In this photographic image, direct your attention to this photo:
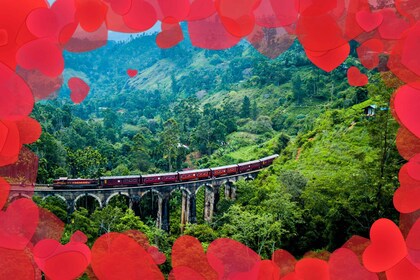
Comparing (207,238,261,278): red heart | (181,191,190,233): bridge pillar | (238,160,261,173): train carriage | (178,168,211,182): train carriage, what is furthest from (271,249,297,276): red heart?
(238,160,261,173): train carriage

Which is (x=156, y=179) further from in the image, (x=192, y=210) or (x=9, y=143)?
(x=9, y=143)

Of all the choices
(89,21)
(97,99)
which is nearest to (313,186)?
(89,21)

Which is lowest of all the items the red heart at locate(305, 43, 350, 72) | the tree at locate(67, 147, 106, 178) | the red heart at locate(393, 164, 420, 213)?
the tree at locate(67, 147, 106, 178)

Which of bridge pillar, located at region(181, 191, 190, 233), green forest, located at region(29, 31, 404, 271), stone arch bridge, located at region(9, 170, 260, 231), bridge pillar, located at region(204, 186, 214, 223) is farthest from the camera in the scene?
bridge pillar, located at region(204, 186, 214, 223)

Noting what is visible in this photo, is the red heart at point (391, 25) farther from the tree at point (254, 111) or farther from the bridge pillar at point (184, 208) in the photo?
the tree at point (254, 111)

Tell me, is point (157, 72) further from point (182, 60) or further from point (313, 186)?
point (313, 186)

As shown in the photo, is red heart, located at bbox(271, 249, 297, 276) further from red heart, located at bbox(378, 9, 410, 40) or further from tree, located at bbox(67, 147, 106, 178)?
tree, located at bbox(67, 147, 106, 178)

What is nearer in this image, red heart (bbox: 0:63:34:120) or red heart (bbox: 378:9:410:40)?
red heart (bbox: 0:63:34:120)
